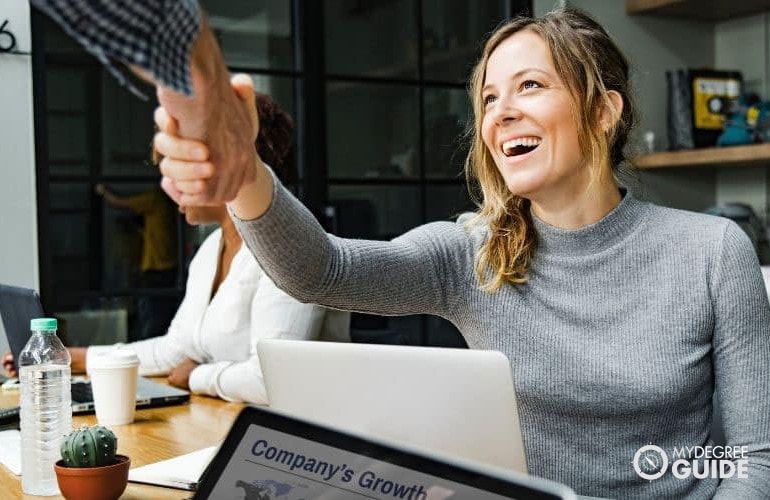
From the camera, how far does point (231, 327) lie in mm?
2248

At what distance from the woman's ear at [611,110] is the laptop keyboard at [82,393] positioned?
1.15m

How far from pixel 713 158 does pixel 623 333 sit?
8.66ft

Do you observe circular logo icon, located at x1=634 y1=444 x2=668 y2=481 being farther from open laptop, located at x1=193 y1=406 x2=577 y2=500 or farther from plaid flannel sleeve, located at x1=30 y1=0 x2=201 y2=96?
plaid flannel sleeve, located at x1=30 y1=0 x2=201 y2=96

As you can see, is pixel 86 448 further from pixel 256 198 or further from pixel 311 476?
pixel 311 476

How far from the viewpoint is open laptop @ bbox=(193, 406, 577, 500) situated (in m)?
0.66

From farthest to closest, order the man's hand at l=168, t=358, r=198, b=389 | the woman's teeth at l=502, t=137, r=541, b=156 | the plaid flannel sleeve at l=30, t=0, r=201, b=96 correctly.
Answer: the man's hand at l=168, t=358, r=198, b=389 < the woman's teeth at l=502, t=137, r=541, b=156 < the plaid flannel sleeve at l=30, t=0, r=201, b=96

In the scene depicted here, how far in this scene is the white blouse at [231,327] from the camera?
1999mm

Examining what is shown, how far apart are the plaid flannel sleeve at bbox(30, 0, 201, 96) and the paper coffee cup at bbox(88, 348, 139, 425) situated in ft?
3.92

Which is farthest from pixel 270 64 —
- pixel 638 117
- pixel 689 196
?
pixel 638 117

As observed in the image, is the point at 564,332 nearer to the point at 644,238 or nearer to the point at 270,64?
Result: the point at 644,238

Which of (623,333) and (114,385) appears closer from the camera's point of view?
(623,333)

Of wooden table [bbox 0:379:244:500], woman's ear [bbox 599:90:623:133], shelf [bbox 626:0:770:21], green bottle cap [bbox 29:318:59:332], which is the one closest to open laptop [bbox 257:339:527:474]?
wooden table [bbox 0:379:244:500]

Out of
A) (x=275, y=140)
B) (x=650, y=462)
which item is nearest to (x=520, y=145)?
(x=650, y=462)

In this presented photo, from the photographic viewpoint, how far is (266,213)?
113cm
